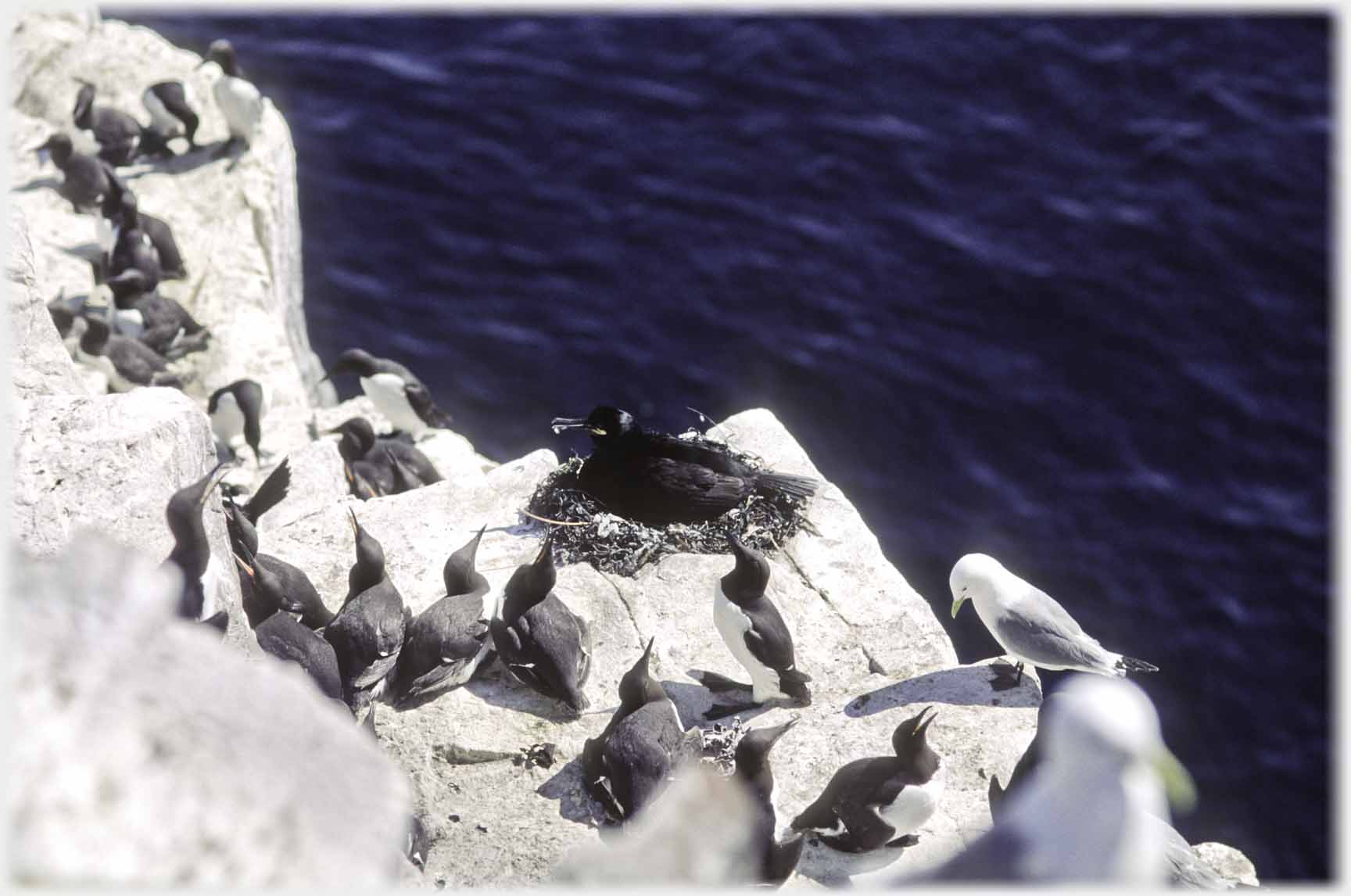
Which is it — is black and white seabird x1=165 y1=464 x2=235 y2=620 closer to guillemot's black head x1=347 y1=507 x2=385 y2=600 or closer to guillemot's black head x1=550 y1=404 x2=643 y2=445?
guillemot's black head x1=347 y1=507 x2=385 y2=600

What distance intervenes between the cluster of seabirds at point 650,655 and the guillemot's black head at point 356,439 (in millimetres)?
19

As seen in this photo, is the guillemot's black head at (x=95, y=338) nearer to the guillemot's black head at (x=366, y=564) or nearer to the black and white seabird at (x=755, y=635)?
the guillemot's black head at (x=366, y=564)

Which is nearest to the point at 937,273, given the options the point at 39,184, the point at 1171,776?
the point at 39,184

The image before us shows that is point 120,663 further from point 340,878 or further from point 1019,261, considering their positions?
point 1019,261

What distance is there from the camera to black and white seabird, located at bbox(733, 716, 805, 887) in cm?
661

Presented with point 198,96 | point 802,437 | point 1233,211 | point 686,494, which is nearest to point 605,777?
point 686,494

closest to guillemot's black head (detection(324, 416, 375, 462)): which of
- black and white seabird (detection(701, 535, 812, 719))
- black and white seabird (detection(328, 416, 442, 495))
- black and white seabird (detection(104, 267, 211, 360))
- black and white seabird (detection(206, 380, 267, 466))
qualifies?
black and white seabird (detection(328, 416, 442, 495))

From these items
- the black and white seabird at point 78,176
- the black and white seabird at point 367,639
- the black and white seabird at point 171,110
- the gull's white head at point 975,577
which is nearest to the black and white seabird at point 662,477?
the gull's white head at point 975,577

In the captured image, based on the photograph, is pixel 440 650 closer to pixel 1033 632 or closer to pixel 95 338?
pixel 1033 632

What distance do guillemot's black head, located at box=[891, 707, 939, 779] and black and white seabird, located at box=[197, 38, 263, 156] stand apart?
11.4 meters

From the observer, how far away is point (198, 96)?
16688mm

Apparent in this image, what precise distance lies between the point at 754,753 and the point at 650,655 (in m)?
1.69

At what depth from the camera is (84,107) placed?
1533 cm

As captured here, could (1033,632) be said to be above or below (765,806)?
above
